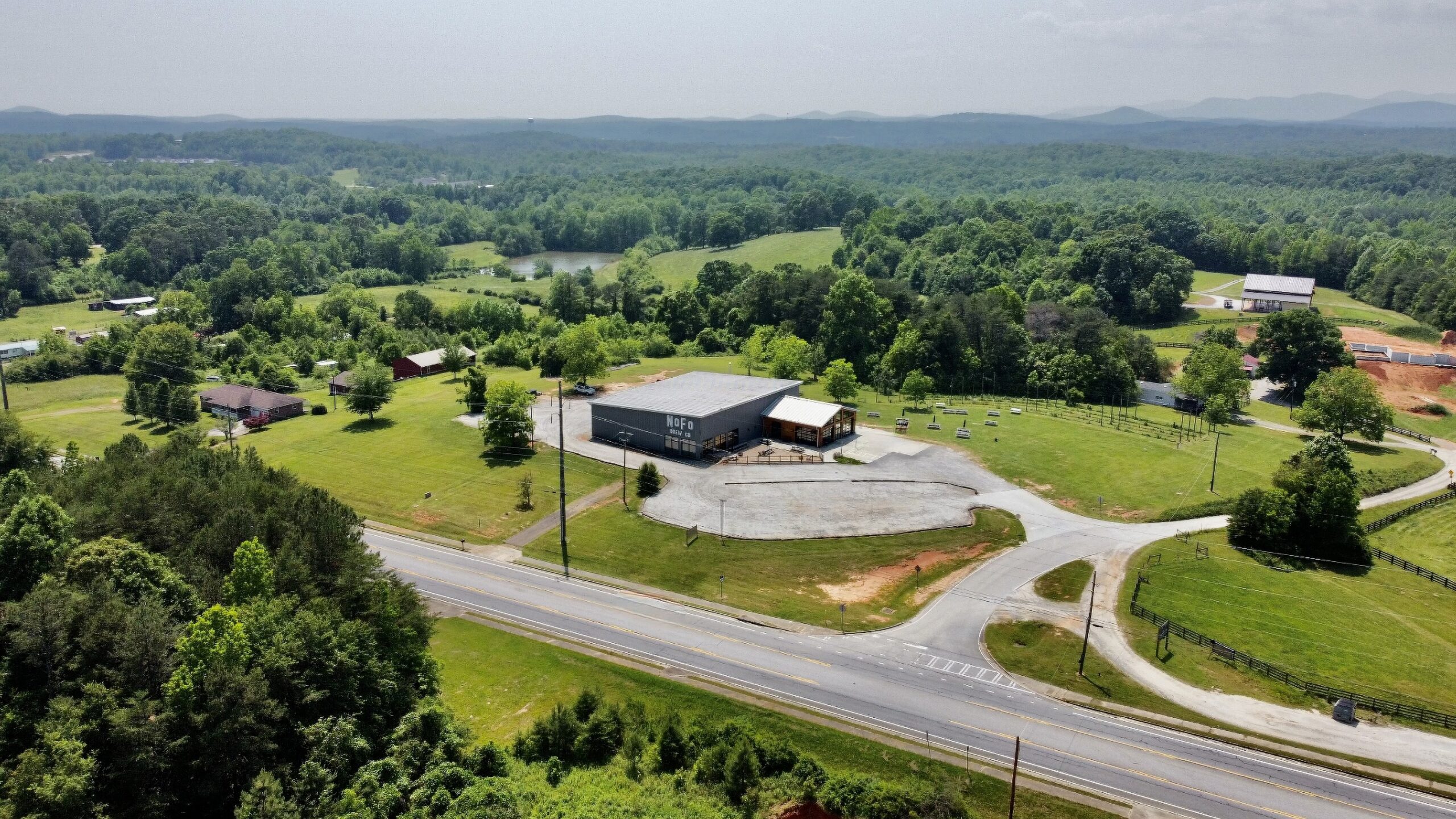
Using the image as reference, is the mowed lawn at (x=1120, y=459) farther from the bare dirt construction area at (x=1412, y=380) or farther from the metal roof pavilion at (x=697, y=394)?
the bare dirt construction area at (x=1412, y=380)

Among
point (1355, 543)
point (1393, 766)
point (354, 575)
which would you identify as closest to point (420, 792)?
point (354, 575)

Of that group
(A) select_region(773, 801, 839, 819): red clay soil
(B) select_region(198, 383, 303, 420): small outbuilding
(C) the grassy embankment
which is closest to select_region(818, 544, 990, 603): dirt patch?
(C) the grassy embankment

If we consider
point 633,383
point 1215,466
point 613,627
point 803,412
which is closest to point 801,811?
point 613,627

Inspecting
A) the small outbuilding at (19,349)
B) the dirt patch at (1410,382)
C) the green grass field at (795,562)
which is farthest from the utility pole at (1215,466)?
the small outbuilding at (19,349)

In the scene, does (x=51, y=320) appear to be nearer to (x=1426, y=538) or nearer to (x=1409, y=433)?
(x=1426, y=538)

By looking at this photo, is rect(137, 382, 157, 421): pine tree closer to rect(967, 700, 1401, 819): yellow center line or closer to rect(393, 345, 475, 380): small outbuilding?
rect(393, 345, 475, 380): small outbuilding

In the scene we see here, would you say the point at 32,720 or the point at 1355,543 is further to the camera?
the point at 1355,543

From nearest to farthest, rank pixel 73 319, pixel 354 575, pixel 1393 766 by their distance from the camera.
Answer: pixel 1393 766 < pixel 354 575 < pixel 73 319

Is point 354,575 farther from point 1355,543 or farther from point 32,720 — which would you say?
point 1355,543
